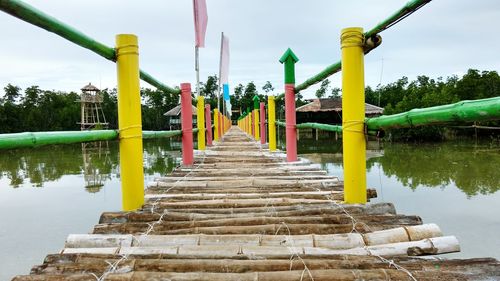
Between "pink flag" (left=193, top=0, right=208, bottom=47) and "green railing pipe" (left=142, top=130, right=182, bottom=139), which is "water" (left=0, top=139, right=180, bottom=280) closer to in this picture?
"green railing pipe" (left=142, top=130, right=182, bottom=139)

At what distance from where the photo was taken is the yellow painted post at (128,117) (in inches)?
68.4

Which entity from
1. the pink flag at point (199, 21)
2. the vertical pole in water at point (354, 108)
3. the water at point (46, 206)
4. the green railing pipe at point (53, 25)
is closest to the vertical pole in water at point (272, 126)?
the water at point (46, 206)

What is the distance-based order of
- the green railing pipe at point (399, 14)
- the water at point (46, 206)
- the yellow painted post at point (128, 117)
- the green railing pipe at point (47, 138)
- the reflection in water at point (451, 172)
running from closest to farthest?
the green railing pipe at point (47, 138) < the green railing pipe at point (399, 14) < the yellow painted post at point (128, 117) < the water at point (46, 206) < the reflection in water at point (451, 172)

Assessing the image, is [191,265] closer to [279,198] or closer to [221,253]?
[221,253]

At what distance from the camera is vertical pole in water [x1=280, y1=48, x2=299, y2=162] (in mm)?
3496

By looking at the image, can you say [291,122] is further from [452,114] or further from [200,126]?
[452,114]

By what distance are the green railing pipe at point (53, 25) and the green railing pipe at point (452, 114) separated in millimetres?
1228

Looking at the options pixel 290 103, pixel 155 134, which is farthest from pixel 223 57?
pixel 155 134

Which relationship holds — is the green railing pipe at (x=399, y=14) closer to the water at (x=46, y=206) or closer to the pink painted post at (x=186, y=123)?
the pink painted post at (x=186, y=123)

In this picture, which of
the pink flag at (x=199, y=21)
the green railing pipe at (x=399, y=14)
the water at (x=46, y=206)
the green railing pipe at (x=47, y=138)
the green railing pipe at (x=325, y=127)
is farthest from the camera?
the pink flag at (x=199, y=21)

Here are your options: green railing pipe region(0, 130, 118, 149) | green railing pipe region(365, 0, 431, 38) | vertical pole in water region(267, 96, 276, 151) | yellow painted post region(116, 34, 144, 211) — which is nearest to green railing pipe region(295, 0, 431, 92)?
green railing pipe region(365, 0, 431, 38)

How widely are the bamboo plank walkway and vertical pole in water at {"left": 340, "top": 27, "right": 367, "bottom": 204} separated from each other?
13 centimetres

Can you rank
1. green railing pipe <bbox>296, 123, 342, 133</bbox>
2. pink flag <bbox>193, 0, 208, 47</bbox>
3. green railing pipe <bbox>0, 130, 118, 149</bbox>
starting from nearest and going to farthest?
green railing pipe <bbox>0, 130, 118, 149</bbox> < green railing pipe <bbox>296, 123, 342, 133</bbox> < pink flag <bbox>193, 0, 208, 47</bbox>

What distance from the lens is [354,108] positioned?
176 cm
